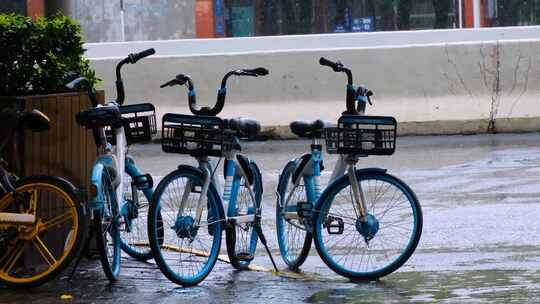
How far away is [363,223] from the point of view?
274 inches

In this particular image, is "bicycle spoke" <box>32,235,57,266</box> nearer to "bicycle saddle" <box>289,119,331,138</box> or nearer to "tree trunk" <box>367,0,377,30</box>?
"bicycle saddle" <box>289,119,331,138</box>

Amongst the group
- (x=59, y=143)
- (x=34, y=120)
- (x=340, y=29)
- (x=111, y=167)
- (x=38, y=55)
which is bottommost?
(x=111, y=167)

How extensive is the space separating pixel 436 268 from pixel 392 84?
8193mm

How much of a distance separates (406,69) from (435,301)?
941cm

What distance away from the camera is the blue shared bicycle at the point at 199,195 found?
22.4 feet

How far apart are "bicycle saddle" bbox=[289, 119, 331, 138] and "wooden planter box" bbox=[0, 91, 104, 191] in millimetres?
1337

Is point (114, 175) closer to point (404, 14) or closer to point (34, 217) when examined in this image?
point (34, 217)

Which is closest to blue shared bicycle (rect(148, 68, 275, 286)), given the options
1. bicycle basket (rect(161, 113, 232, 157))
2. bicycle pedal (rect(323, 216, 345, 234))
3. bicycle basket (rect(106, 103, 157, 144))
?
bicycle basket (rect(161, 113, 232, 157))

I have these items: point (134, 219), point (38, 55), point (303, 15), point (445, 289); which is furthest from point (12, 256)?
point (303, 15)

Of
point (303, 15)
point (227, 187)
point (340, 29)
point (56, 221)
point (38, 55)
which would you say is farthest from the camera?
point (303, 15)

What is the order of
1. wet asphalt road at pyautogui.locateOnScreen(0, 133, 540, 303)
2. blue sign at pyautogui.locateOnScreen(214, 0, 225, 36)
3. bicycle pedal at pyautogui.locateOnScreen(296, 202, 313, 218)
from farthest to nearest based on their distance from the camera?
blue sign at pyautogui.locateOnScreen(214, 0, 225, 36) → bicycle pedal at pyautogui.locateOnScreen(296, 202, 313, 218) → wet asphalt road at pyautogui.locateOnScreen(0, 133, 540, 303)

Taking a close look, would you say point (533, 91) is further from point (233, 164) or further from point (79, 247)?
point (79, 247)

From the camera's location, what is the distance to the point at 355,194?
6.87 metres

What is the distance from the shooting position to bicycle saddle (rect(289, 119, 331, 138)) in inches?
281
